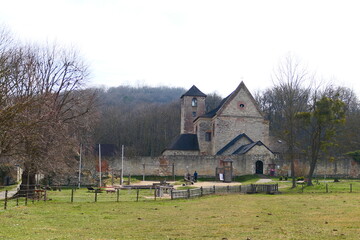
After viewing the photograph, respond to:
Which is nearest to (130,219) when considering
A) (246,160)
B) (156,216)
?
(156,216)

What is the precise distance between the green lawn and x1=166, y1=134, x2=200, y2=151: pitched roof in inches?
1347

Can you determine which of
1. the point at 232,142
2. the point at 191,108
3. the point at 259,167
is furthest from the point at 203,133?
the point at 259,167

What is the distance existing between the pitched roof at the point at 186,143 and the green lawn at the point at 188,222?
1347 inches

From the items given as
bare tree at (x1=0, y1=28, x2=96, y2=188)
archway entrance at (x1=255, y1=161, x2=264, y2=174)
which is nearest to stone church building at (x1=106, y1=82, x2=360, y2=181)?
archway entrance at (x1=255, y1=161, x2=264, y2=174)

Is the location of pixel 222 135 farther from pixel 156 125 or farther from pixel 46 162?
pixel 156 125

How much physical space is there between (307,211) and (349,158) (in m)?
30.4

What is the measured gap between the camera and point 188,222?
14.2 m

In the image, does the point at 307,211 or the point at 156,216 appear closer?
the point at 156,216

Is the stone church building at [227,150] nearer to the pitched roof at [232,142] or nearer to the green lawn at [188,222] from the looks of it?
the pitched roof at [232,142]

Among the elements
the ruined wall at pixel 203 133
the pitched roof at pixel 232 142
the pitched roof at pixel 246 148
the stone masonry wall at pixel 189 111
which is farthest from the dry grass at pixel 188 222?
the stone masonry wall at pixel 189 111

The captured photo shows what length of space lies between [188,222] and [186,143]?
40.9m

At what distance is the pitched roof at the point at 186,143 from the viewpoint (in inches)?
2131

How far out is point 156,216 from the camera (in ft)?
53.2

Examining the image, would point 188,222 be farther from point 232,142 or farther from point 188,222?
point 232,142
